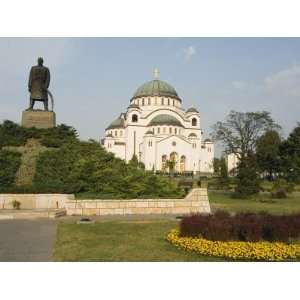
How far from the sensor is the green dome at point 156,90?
243 feet

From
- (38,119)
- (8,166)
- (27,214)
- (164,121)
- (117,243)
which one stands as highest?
(164,121)

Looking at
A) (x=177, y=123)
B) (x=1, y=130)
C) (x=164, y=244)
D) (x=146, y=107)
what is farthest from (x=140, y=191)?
(x=146, y=107)

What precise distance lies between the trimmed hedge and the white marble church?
51.1 metres

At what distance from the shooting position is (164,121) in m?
66.9

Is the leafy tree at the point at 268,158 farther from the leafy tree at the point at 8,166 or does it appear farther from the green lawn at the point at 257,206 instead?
the leafy tree at the point at 8,166

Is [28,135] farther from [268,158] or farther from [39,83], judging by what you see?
[268,158]

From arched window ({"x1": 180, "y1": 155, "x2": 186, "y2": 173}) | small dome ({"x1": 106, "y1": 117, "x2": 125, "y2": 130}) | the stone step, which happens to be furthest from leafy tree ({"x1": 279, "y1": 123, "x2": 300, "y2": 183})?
small dome ({"x1": 106, "y1": 117, "x2": 125, "y2": 130})

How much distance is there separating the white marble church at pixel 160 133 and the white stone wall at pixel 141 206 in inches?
1785

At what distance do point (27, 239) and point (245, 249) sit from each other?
499 cm

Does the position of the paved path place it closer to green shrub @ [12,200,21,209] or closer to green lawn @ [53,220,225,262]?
green lawn @ [53,220,225,262]

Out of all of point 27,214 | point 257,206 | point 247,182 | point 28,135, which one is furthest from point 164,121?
point 27,214

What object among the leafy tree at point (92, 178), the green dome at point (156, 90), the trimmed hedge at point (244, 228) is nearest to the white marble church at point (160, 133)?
the green dome at point (156, 90)

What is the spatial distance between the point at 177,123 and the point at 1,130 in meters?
50.7

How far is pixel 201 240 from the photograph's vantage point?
7422 millimetres
